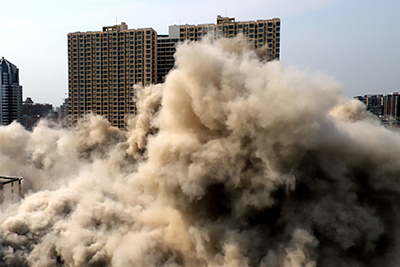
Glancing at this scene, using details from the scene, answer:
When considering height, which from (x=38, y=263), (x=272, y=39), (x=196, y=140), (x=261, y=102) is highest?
(x=272, y=39)

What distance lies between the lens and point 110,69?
5100 centimetres

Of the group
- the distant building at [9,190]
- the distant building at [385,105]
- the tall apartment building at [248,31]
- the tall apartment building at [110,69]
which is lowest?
the distant building at [9,190]

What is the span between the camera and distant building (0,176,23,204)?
29.5 m

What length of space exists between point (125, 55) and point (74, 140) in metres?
14.3

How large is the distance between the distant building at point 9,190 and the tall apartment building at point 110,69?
2096 centimetres

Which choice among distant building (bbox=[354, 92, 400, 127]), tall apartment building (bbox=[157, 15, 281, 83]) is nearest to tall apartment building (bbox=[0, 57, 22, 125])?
tall apartment building (bbox=[157, 15, 281, 83])

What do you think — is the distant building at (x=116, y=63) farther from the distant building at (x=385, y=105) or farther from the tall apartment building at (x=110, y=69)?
the distant building at (x=385, y=105)

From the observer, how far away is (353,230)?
638 inches

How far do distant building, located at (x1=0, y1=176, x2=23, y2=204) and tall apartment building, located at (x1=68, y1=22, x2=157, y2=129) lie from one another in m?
21.0

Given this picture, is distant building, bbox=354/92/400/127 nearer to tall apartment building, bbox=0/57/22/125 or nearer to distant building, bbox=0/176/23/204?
distant building, bbox=0/176/23/204

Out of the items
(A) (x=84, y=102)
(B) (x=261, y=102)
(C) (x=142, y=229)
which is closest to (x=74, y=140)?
(A) (x=84, y=102)

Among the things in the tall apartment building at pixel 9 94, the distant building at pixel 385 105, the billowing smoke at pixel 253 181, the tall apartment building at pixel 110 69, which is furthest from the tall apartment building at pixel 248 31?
the tall apartment building at pixel 9 94

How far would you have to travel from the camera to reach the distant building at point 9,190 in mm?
29500

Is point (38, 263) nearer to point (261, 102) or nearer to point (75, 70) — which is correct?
point (261, 102)
